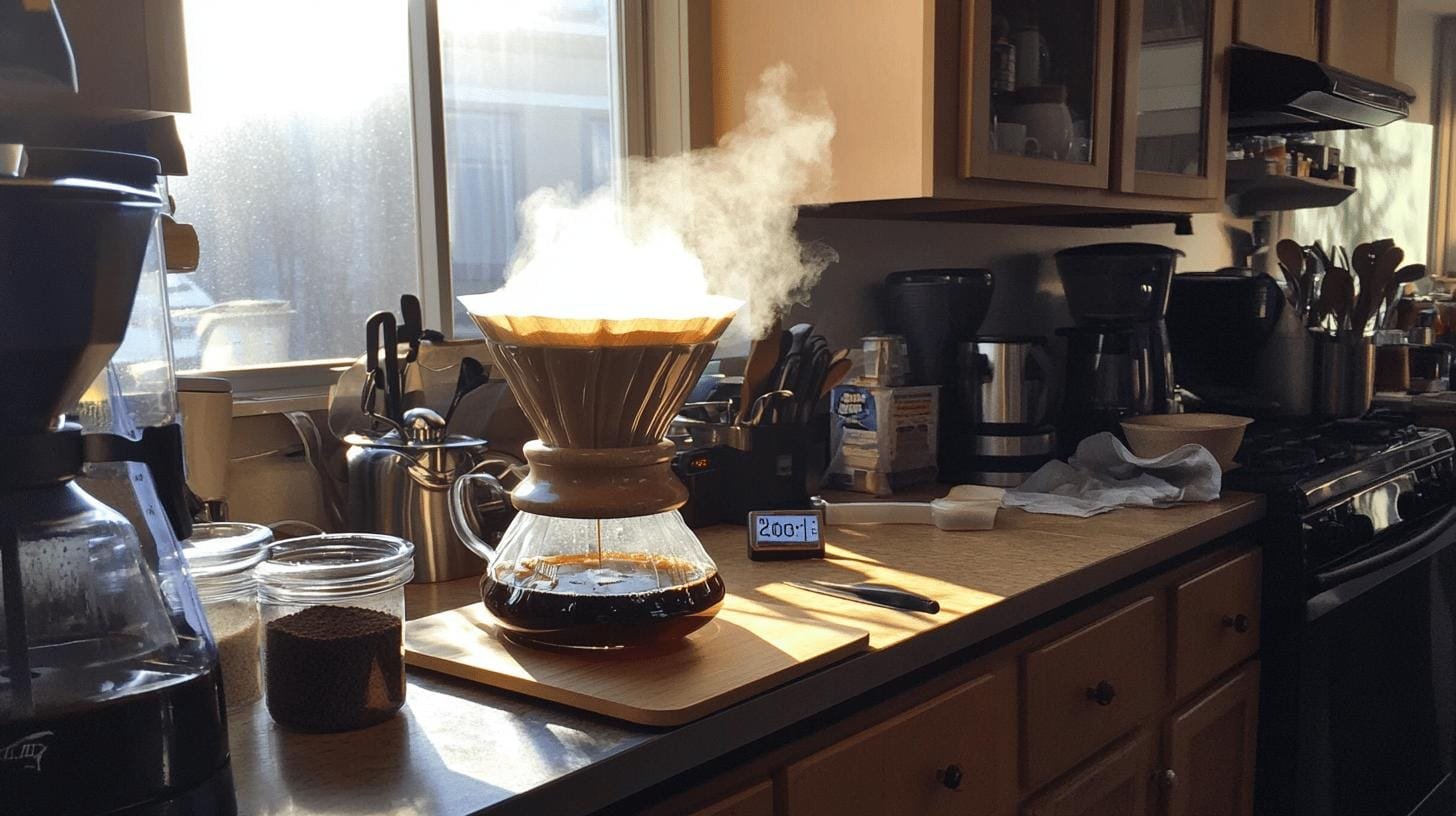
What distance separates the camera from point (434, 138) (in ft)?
5.69

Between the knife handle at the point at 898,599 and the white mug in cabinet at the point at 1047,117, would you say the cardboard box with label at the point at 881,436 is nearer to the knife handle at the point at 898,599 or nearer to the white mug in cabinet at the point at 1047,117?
the white mug in cabinet at the point at 1047,117

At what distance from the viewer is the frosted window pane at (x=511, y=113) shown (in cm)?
180

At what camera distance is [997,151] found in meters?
1.85

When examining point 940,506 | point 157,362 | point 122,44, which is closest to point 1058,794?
point 940,506

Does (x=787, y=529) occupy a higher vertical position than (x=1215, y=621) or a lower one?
higher

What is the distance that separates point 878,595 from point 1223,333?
1.71 meters

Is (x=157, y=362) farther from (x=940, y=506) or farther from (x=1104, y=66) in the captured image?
(x=1104, y=66)

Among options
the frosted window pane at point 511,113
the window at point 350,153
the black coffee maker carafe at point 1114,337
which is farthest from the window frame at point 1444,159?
the window at point 350,153

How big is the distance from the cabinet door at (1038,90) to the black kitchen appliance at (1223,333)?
70 centimetres

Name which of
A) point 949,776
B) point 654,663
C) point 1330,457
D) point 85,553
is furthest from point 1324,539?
point 85,553

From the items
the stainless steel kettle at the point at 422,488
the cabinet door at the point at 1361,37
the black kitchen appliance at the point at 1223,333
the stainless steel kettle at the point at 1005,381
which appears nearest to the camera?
the stainless steel kettle at the point at 422,488

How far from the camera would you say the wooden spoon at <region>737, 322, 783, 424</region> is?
A: 168cm

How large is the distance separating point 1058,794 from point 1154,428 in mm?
795

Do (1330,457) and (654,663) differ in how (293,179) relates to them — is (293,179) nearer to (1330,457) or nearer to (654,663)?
(654,663)
